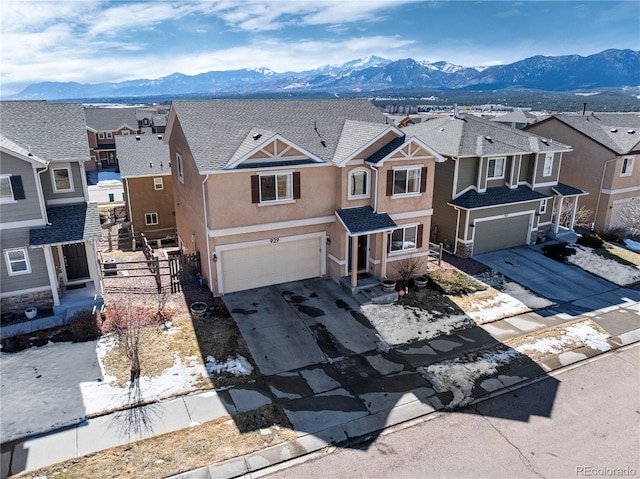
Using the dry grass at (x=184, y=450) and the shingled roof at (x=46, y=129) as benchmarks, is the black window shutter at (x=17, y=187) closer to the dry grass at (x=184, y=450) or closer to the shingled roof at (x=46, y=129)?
the shingled roof at (x=46, y=129)

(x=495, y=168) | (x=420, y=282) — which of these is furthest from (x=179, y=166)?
(x=495, y=168)

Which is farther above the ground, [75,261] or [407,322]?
[75,261]

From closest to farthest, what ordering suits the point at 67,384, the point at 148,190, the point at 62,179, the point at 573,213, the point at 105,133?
the point at 67,384 < the point at 62,179 < the point at 573,213 < the point at 148,190 < the point at 105,133

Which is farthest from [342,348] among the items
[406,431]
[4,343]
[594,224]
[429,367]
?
[594,224]

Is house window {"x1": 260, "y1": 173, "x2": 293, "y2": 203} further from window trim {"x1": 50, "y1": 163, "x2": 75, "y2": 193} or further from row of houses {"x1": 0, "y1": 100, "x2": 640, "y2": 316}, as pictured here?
window trim {"x1": 50, "y1": 163, "x2": 75, "y2": 193}

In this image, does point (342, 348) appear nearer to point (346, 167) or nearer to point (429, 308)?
point (429, 308)

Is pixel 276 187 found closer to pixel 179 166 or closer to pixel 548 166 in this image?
pixel 179 166

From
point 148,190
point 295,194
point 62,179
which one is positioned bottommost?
point 148,190

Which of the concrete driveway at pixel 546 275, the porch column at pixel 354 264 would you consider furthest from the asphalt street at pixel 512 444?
the porch column at pixel 354 264
